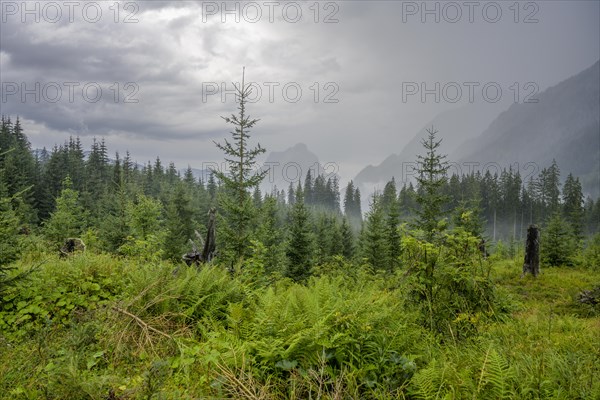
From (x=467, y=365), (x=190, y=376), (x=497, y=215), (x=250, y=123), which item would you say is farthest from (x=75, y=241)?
(x=497, y=215)

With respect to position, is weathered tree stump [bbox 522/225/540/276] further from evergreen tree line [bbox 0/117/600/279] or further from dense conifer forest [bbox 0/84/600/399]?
dense conifer forest [bbox 0/84/600/399]

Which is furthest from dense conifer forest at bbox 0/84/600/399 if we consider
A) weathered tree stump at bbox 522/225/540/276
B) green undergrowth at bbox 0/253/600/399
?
weathered tree stump at bbox 522/225/540/276

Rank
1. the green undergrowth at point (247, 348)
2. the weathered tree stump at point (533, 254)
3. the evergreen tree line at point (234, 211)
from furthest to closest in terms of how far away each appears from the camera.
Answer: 1. the evergreen tree line at point (234, 211)
2. the weathered tree stump at point (533, 254)
3. the green undergrowth at point (247, 348)

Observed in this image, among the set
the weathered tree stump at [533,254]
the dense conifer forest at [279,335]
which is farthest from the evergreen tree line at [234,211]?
the weathered tree stump at [533,254]

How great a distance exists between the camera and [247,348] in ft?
11.3

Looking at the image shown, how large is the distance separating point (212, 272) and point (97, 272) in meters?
2.04

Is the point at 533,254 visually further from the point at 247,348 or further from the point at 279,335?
the point at 247,348

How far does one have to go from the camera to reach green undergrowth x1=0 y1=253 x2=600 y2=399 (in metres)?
2.98

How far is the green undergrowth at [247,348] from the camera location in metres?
2.98

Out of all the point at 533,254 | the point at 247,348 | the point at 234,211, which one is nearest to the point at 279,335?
the point at 247,348

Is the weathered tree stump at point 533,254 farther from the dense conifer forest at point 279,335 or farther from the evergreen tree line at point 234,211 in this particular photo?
the dense conifer forest at point 279,335

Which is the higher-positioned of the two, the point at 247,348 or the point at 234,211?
the point at 234,211

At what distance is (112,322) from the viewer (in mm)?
4176

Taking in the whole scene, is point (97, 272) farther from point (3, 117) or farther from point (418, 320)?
point (3, 117)
